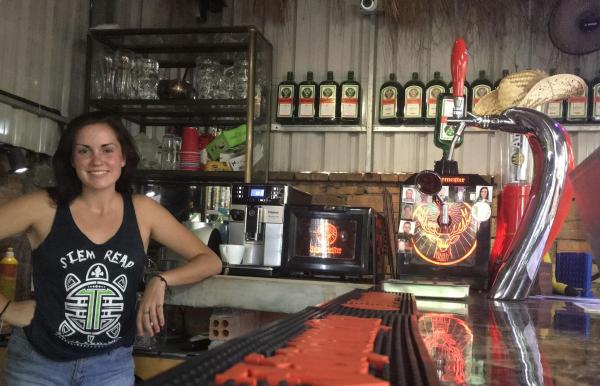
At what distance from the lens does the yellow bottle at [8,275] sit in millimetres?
2939

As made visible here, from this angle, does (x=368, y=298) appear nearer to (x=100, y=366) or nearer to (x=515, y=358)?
(x=515, y=358)

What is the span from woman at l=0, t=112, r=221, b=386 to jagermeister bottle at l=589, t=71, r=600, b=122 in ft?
9.78

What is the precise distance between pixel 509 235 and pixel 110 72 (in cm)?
296

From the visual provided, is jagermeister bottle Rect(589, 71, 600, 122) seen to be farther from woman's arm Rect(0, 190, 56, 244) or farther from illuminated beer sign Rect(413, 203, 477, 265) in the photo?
woman's arm Rect(0, 190, 56, 244)

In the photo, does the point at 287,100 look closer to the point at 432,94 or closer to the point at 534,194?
the point at 432,94

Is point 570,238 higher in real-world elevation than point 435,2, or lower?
lower

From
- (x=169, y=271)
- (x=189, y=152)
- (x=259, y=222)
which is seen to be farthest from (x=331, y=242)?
(x=189, y=152)

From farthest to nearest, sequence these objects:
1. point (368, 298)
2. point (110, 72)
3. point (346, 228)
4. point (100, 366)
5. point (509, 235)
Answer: point (110, 72) → point (346, 228) → point (509, 235) → point (100, 366) → point (368, 298)

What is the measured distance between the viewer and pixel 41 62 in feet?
11.5

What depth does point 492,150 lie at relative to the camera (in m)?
3.94

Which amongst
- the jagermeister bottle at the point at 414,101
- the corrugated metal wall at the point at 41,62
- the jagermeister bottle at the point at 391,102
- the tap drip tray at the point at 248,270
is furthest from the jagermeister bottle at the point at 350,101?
the corrugated metal wall at the point at 41,62

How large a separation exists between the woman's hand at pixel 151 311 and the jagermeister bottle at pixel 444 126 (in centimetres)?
101

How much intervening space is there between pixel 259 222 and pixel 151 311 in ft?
3.54

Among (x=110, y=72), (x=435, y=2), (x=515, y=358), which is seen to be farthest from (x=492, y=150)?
(x=515, y=358)
